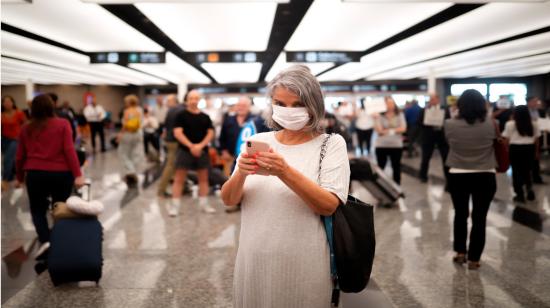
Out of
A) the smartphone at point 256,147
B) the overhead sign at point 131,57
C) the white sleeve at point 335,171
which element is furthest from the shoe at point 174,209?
the overhead sign at point 131,57

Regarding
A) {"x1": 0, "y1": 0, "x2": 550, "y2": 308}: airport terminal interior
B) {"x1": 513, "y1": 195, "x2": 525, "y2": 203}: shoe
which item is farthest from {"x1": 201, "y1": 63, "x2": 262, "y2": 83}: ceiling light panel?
{"x1": 513, "y1": 195, "x2": 525, "y2": 203}: shoe

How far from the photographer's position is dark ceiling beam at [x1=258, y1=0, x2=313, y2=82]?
856 cm

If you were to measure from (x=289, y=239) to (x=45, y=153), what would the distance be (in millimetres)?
3737

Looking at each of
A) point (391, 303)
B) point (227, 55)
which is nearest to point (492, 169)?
point (391, 303)

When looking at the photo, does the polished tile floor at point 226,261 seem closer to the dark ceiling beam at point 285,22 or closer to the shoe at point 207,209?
the shoe at point 207,209

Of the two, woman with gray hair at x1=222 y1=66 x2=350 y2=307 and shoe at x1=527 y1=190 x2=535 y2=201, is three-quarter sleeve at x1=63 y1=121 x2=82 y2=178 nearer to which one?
woman with gray hair at x1=222 y1=66 x2=350 y2=307

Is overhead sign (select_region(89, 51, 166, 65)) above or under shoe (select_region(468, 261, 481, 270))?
above

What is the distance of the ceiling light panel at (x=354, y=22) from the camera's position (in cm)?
847

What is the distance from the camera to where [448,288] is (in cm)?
419

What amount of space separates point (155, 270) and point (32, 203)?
1461 millimetres

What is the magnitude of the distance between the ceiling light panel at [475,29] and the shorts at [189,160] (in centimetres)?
509

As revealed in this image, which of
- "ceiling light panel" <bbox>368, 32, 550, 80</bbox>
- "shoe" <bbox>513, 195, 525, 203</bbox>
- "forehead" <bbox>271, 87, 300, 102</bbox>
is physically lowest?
"shoe" <bbox>513, 195, 525, 203</bbox>

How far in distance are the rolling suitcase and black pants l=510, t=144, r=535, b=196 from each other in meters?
6.72

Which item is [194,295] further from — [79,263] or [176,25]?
[176,25]
